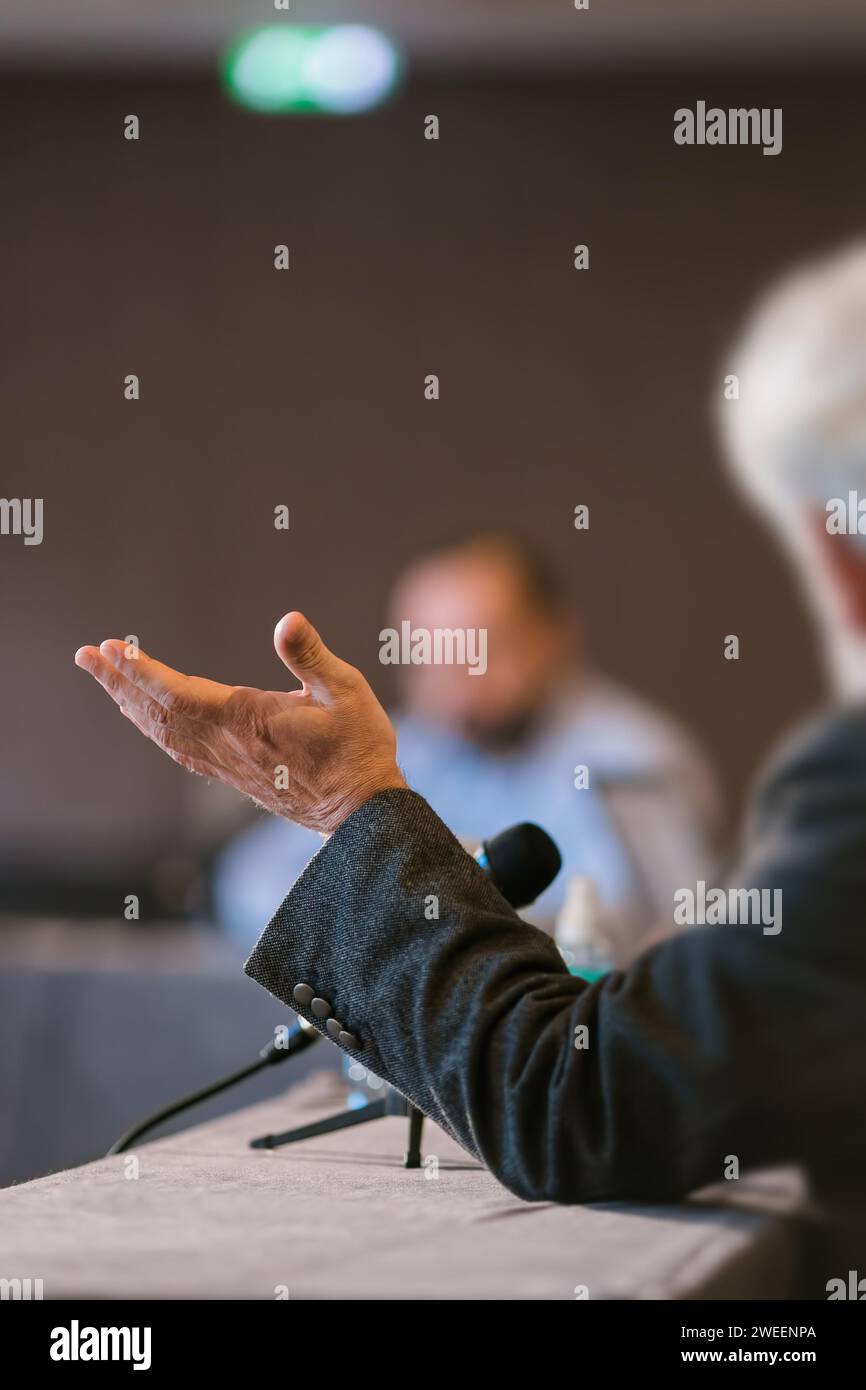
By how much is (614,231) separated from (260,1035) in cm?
273

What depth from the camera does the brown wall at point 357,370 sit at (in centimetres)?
375

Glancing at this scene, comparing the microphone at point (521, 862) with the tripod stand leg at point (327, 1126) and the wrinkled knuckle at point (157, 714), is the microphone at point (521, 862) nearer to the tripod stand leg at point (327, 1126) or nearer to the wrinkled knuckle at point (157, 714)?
the tripod stand leg at point (327, 1126)

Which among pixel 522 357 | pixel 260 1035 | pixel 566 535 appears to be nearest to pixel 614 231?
pixel 522 357

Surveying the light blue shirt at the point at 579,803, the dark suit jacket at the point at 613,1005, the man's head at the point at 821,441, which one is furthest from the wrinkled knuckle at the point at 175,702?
the light blue shirt at the point at 579,803

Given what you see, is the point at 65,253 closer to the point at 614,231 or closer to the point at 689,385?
the point at 614,231

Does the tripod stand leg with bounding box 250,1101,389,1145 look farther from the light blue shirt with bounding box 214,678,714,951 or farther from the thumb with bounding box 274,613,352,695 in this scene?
the light blue shirt with bounding box 214,678,714,951

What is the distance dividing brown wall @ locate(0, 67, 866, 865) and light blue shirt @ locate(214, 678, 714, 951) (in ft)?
0.93

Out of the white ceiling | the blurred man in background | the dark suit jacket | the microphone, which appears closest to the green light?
the white ceiling

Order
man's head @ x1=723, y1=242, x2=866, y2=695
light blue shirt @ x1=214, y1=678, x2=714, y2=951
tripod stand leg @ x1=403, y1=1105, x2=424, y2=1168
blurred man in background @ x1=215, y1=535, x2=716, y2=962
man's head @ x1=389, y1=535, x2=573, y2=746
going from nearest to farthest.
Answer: man's head @ x1=723, y1=242, x2=866, y2=695
tripod stand leg @ x1=403, y1=1105, x2=424, y2=1168
light blue shirt @ x1=214, y1=678, x2=714, y2=951
blurred man in background @ x1=215, y1=535, x2=716, y2=962
man's head @ x1=389, y1=535, x2=573, y2=746

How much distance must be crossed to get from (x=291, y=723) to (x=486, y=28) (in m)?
3.46

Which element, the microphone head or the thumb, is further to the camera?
the microphone head

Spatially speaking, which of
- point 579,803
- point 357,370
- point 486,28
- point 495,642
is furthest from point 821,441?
point 486,28

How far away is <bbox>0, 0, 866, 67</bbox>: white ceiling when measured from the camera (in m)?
3.58
